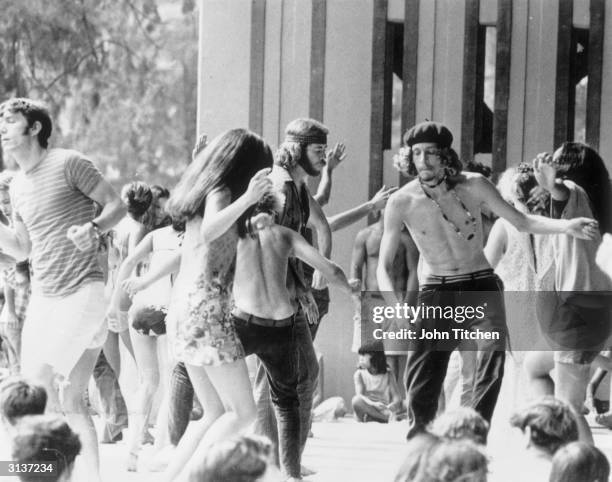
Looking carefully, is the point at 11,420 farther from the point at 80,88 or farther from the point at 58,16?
the point at 80,88

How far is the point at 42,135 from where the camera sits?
5.11m

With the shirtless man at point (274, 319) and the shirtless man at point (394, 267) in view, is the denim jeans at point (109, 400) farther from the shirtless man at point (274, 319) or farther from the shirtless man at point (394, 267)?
the shirtless man at point (274, 319)

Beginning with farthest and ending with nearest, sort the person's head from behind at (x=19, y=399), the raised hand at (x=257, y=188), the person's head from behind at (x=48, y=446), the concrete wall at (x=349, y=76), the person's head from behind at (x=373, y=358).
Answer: the concrete wall at (x=349, y=76)
the person's head from behind at (x=373, y=358)
the person's head from behind at (x=19, y=399)
the person's head from behind at (x=48, y=446)
the raised hand at (x=257, y=188)

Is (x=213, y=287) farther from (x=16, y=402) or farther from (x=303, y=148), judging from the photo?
(x=303, y=148)

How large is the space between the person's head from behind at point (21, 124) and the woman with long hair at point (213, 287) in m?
0.75

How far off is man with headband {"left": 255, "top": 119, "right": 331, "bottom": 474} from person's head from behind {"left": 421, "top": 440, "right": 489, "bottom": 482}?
0.66 meters

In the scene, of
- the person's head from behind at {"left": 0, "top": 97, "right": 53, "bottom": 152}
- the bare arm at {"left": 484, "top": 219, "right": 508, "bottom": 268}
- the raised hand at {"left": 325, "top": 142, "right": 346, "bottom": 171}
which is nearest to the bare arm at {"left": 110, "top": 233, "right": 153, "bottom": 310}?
the person's head from behind at {"left": 0, "top": 97, "right": 53, "bottom": 152}

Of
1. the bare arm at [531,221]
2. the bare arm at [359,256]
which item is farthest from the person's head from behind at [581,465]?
the bare arm at [359,256]

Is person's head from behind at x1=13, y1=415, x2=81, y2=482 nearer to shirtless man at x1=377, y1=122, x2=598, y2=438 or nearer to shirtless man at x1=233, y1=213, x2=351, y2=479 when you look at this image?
shirtless man at x1=233, y1=213, x2=351, y2=479

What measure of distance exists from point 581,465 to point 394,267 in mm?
2855

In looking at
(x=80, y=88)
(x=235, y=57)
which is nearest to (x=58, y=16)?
(x=80, y=88)

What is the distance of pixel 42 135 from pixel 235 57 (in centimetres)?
265

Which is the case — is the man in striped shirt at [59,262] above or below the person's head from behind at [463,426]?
above

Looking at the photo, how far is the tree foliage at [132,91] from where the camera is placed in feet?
41.7
